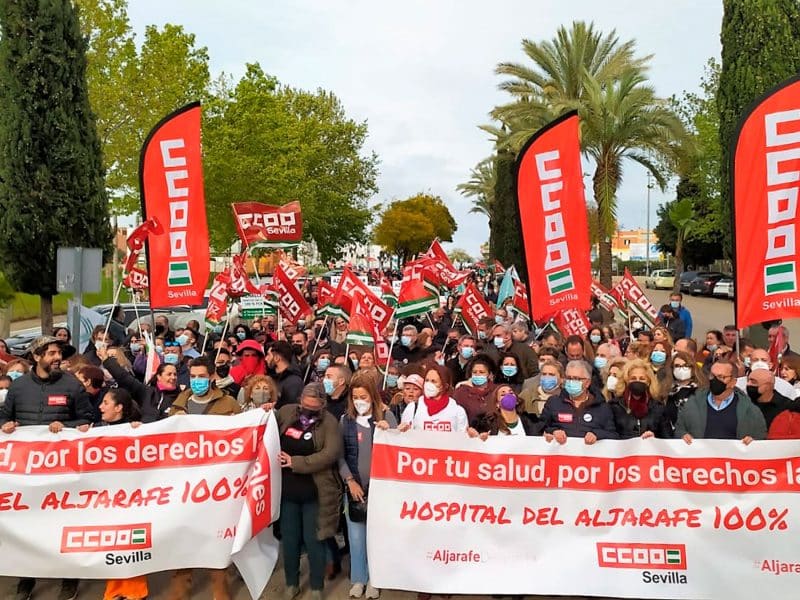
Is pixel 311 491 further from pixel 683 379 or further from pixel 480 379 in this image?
pixel 683 379

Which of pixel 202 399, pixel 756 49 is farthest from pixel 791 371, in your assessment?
pixel 756 49

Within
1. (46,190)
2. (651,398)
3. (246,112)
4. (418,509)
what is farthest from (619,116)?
(418,509)

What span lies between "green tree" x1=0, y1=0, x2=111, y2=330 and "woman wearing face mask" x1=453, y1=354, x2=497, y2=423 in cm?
1076

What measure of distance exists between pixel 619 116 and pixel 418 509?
64.4 feet

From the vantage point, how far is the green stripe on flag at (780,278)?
5793mm

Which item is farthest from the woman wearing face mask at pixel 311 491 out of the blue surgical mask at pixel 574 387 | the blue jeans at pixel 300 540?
the blue surgical mask at pixel 574 387

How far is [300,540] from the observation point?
5059 millimetres

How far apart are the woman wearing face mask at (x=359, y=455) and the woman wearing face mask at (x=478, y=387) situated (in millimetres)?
883

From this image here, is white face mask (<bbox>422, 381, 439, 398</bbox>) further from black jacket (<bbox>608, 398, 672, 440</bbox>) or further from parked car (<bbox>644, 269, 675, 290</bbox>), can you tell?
parked car (<bbox>644, 269, 675, 290</bbox>)

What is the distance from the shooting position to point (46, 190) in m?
13.5

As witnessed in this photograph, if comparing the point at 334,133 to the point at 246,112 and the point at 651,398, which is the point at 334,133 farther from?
the point at 651,398

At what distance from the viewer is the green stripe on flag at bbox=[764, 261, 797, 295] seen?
19.0ft

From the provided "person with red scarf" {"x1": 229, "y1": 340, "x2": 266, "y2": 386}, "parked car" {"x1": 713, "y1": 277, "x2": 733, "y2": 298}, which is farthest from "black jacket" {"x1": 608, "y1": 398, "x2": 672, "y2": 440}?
"parked car" {"x1": 713, "y1": 277, "x2": 733, "y2": 298}

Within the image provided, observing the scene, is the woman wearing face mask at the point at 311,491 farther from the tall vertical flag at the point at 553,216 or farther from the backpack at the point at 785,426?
the tall vertical flag at the point at 553,216
